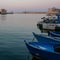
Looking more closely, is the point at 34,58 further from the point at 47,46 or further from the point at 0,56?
the point at 0,56

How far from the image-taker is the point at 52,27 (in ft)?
127

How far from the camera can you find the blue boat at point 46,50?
50.9 feet

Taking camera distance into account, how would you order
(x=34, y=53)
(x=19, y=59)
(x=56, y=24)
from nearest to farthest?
(x=34, y=53) → (x=19, y=59) → (x=56, y=24)

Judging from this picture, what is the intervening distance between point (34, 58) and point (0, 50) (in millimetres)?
5011

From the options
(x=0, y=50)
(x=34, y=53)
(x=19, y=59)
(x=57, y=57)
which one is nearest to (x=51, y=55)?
(x=57, y=57)

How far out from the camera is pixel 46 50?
1591 centimetres

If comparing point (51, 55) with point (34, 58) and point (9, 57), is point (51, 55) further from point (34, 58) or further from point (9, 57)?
point (9, 57)

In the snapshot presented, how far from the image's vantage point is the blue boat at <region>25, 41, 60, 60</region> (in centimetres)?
1552

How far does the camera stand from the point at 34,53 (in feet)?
55.4

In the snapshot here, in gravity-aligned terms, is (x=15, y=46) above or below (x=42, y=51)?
below

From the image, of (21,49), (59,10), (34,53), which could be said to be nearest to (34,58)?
(34,53)

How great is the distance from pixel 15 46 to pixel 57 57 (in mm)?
8888

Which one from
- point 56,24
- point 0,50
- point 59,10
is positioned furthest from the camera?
point 59,10

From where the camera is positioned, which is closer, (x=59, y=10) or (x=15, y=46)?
(x=15, y=46)
